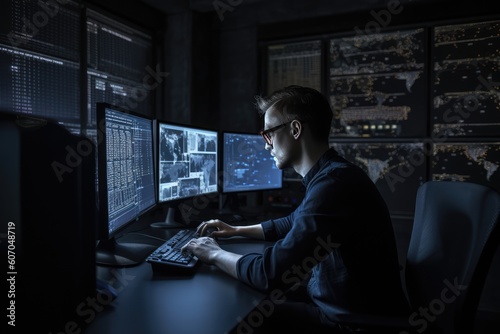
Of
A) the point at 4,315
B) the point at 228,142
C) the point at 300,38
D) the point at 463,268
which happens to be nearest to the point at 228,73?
the point at 300,38

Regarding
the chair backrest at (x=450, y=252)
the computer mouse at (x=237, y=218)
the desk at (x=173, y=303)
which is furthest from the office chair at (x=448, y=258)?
the computer mouse at (x=237, y=218)

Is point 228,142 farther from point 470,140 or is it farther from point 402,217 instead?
point 470,140

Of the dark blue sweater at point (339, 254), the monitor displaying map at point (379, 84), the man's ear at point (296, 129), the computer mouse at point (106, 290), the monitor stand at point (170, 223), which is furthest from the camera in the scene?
the monitor displaying map at point (379, 84)

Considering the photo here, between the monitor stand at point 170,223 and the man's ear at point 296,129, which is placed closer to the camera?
the man's ear at point 296,129

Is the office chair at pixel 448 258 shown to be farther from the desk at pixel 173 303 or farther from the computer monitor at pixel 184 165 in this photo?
the computer monitor at pixel 184 165

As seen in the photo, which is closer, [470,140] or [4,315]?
[4,315]

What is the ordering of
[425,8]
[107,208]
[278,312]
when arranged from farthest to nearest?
[425,8] < [278,312] < [107,208]

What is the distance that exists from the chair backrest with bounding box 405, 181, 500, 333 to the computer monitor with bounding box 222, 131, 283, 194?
1196 mm

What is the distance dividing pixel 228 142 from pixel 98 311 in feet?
4.90

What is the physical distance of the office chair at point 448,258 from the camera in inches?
38.9

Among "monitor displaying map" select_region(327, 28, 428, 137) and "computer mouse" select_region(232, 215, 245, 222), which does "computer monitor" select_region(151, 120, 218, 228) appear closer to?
"computer mouse" select_region(232, 215, 245, 222)

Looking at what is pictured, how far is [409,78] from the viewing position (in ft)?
8.36

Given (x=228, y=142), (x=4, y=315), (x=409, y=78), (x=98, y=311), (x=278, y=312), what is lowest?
(x=278, y=312)

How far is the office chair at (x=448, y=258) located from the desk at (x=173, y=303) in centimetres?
36
